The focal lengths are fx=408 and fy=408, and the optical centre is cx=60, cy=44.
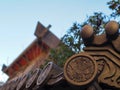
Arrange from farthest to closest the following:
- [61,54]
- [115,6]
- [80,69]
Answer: [61,54], [115,6], [80,69]

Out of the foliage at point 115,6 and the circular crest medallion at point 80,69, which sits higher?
the foliage at point 115,6

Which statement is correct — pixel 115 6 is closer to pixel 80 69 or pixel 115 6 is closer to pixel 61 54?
pixel 61 54

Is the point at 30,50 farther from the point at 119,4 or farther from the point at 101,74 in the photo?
the point at 101,74

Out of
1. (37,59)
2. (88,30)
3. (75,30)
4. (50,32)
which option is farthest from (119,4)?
(37,59)

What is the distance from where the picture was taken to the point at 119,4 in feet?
31.5

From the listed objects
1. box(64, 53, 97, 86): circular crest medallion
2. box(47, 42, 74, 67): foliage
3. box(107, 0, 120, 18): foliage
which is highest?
box(47, 42, 74, 67): foliage

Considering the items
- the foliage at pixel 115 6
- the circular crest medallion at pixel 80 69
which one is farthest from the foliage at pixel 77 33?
the circular crest medallion at pixel 80 69

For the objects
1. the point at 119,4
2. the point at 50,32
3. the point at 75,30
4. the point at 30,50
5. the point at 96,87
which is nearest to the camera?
the point at 96,87

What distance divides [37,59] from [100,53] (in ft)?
68.0

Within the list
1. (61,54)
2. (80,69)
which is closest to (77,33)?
(61,54)

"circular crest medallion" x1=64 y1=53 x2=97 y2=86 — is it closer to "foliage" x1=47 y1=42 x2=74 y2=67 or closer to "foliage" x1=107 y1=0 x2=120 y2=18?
"foliage" x1=107 y1=0 x2=120 y2=18

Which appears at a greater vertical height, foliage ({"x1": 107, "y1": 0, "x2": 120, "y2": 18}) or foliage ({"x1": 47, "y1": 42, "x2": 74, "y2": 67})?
foliage ({"x1": 47, "y1": 42, "x2": 74, "y2": 67})

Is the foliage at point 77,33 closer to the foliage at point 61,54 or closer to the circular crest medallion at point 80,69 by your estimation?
the foliage at point 61,54

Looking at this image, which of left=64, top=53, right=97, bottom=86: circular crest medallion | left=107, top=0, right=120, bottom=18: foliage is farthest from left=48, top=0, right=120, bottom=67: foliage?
left=64, top=53, right=97, bottom=86: circular crest medallion
